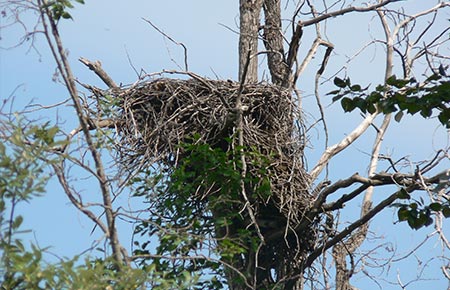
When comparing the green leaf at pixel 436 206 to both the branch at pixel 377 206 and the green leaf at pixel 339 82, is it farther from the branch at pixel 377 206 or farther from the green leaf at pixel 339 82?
the green leaf at pixel 339 82

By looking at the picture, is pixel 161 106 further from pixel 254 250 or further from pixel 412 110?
pixel 412 110

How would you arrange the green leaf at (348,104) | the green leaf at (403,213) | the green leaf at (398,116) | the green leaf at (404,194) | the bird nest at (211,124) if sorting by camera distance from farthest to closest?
the bird nest at (211,124) → the green leaf at (404,194) → the green leaf at (403,213) → the green leaf at (348,104) → the green leaf at (398,116)

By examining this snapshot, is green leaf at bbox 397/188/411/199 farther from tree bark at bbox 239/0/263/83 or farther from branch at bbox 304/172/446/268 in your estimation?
tree bark at bbox 239/0/263/83

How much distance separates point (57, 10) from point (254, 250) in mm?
3596

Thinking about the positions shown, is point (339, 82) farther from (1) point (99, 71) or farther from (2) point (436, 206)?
(1) point (99, 71)

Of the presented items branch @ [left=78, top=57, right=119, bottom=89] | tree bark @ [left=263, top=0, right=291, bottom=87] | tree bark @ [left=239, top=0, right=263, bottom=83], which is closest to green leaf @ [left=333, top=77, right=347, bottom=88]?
branch @ [left=78, top=57, right=119, bottom=89]

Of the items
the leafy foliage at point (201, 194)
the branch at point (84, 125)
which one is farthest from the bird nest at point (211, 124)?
the branch at point (84, 125)

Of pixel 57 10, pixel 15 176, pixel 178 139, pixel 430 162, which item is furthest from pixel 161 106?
pixel 15 176

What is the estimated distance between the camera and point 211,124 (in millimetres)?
8078

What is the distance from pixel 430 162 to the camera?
7984mm

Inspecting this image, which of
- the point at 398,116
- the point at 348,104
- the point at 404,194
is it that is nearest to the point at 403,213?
the point at 404,194

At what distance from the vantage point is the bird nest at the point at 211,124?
804 cm

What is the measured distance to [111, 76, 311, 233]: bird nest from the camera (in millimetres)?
8039

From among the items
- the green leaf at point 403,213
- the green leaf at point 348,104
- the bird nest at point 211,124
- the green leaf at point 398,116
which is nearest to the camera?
the green leaf at point 398,116
